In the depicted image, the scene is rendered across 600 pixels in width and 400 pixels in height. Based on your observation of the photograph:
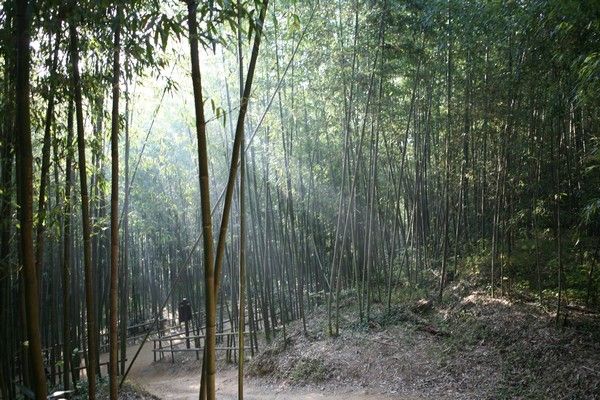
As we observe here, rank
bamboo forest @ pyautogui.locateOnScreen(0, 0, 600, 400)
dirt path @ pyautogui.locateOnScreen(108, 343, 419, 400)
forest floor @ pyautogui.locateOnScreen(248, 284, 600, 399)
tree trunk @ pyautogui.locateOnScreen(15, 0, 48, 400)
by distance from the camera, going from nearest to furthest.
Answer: tree trunk @ pyautogui.locateOnScreen(15, 0, 48, 400) → bamboo forest @ pyautogui.locateOnScreen(0, 0, 600, 400) → forest floor @ pyautogui.locateOnScreen(248, 284, 600, 399) → dirt path @ pyautogui.locateOnScreen(108, 343, 419, 400)

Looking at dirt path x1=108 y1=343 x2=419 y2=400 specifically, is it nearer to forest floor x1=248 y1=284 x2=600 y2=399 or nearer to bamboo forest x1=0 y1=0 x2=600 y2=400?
bamboo forest x1=0 y1=0 x2=600 y2=400

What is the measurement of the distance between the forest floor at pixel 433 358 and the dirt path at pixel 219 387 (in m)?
0.02

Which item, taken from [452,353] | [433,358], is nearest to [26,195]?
[433,358]

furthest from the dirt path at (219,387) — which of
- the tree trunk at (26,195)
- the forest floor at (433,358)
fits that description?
the tree trunk at (26,195)

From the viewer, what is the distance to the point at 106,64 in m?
2.83

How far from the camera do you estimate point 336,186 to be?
29.5 feet

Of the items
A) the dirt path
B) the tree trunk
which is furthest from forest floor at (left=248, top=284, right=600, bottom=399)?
the tree trunk

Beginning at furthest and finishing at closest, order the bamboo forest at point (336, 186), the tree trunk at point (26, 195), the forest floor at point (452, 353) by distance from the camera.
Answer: the forest floor at point (452, 353), the bamboo forest at point (336, 186), the tree trunk at point (26, 195)

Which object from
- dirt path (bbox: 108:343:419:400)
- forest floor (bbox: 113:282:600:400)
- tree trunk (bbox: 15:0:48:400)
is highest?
tree trunk (bbox: 15:0:48:400)

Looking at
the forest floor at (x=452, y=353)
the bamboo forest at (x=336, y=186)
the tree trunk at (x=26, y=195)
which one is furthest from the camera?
the forest floor at (x=452, y=353)

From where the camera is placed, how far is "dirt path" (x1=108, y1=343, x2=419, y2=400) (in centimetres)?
→ 518

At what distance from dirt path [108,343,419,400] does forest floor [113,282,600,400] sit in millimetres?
22

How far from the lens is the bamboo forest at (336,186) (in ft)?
8.45

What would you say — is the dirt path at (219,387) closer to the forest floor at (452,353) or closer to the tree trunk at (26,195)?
the forest floor at (452,353)
